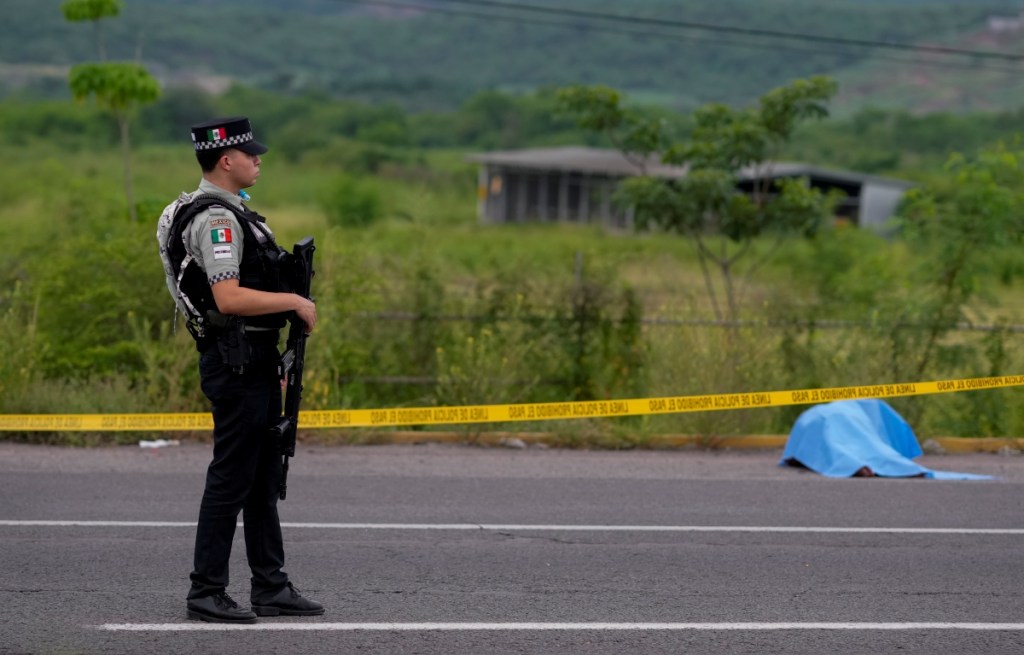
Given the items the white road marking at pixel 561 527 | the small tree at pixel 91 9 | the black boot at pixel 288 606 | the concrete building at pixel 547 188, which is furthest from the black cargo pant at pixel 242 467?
the concrete building at pixel 547 188

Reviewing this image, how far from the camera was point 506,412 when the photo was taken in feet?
34.5

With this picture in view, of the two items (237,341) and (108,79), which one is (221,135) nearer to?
(237,341)

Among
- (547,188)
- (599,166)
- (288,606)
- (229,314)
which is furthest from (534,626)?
(547,188)

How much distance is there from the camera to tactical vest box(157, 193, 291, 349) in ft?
18.6

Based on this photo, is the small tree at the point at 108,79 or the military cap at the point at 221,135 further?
the small tree at the point at 108,79

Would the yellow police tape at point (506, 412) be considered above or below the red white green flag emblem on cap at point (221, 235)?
below

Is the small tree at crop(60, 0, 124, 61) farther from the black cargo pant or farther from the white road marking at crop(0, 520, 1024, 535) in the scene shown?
the black cargo pant

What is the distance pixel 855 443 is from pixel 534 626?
511cm

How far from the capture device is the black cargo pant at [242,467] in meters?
5.79

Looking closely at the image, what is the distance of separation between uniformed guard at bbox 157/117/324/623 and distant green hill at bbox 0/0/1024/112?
440 feet

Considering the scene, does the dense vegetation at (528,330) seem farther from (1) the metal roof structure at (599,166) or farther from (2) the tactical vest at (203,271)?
(1) the metal roof structure at (599,166)

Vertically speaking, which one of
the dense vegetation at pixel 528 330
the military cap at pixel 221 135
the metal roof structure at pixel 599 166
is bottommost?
the dense vegetation at pixel 528 330

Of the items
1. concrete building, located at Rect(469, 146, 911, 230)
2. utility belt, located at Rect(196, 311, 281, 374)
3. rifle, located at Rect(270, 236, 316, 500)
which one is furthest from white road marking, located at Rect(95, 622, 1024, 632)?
concrete building, located at Rect(469, 146, 911, 230)

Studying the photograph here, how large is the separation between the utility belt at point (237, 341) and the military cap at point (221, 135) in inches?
27.4
